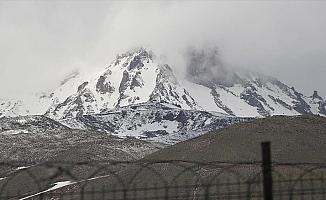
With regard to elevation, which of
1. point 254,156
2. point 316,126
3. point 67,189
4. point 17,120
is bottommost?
point 67,189

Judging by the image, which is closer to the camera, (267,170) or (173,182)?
(267,170)

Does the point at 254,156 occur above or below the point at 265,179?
above

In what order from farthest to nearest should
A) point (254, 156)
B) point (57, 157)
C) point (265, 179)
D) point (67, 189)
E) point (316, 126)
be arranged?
point (57, 157) → point (316, 126) → point (254, 156) → point (67, 189) → point (265, 179)

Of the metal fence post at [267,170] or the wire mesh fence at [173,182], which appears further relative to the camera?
the wire mesh fence at [173,182]

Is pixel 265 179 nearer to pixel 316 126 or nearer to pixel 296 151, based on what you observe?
pixel 296 151

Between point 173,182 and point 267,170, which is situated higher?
point 173,182

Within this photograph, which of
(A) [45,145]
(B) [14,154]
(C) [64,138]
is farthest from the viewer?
(C) [64,138]

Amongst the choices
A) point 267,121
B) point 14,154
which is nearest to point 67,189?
point 267,121

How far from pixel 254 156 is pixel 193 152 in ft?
27.3

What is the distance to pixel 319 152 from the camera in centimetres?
6334

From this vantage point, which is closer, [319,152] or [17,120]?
[319,152]

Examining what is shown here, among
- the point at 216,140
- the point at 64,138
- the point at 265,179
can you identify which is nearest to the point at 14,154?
the point at 64,138

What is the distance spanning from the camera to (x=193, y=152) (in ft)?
226

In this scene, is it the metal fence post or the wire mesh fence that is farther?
the wire mesh fence
